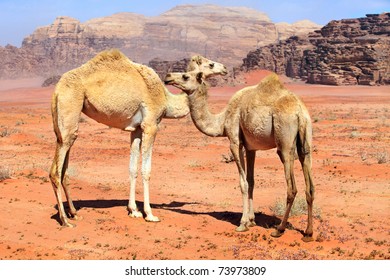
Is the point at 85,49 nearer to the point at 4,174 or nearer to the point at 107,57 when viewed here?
the point at 4,174

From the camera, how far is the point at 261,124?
9383mm

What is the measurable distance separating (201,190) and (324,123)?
21952 mm

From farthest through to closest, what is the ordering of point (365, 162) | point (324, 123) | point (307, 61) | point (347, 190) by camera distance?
point (307, 61) → point (324, 123) → point (365, 162) → point (347, 190)

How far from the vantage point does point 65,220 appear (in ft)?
31.9

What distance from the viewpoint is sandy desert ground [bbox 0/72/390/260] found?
870 cm

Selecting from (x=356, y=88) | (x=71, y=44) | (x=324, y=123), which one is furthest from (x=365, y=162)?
(x=71, y=44)

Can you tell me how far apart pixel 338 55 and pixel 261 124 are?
7477 centimetres

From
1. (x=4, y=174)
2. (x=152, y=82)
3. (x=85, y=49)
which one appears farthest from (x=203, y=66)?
(x=85, y=49)

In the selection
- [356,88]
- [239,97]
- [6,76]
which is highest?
[239,97]

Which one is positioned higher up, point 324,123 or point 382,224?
point 382,224

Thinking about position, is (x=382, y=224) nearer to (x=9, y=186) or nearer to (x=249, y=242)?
(x=249, y=242)

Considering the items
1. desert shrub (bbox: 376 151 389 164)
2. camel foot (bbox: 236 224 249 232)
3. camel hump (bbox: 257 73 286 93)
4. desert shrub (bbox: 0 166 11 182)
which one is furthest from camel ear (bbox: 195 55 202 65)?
desert shrub (bbox: 376 151 389 164)

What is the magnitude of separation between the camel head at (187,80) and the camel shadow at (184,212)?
2889 millimetres

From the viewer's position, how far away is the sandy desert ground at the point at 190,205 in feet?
28.5
